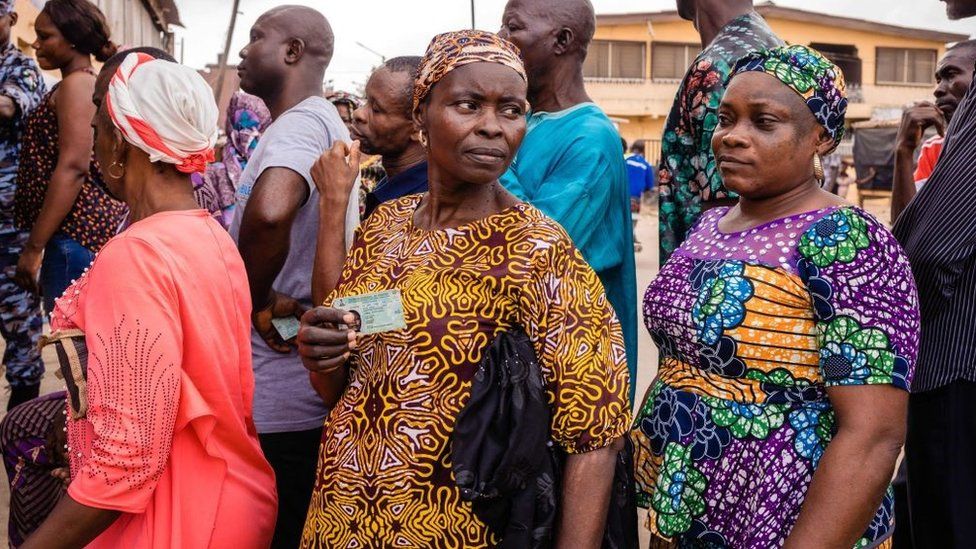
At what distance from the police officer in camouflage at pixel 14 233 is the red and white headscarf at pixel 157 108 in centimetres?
300

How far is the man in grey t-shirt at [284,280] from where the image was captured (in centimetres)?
270

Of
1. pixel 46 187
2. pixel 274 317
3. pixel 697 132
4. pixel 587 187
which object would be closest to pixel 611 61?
pixel 46 187

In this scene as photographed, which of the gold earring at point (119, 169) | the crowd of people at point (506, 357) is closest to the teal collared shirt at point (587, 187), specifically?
the crowd of people at point (506, 357)

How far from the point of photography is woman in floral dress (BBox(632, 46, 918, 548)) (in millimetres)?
1718

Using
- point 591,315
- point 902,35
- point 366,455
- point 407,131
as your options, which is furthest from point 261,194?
point 902,35

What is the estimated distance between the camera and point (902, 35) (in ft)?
123

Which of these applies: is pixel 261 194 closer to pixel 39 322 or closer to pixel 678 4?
pixel 678 4

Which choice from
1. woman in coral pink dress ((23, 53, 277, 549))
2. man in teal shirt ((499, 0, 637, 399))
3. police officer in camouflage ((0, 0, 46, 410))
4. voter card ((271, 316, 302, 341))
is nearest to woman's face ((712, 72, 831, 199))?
man in teal shirt ((499, 0, 637, 399))

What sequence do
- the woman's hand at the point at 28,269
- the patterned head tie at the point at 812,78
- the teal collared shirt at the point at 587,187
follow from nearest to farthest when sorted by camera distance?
the patterned head tie at the point at 812,78, the teal collared shirt at the point at 587,187, the woman's hand at the point at 28,269

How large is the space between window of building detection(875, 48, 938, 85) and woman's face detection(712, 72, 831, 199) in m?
40.6

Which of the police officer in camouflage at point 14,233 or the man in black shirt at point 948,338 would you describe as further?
the police officer in camouflage at point 14,233

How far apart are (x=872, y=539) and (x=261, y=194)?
2.01 metres

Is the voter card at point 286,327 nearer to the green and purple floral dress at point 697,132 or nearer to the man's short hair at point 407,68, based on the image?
the man's short hair at point 407,68

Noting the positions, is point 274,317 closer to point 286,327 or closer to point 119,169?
point 286,327
